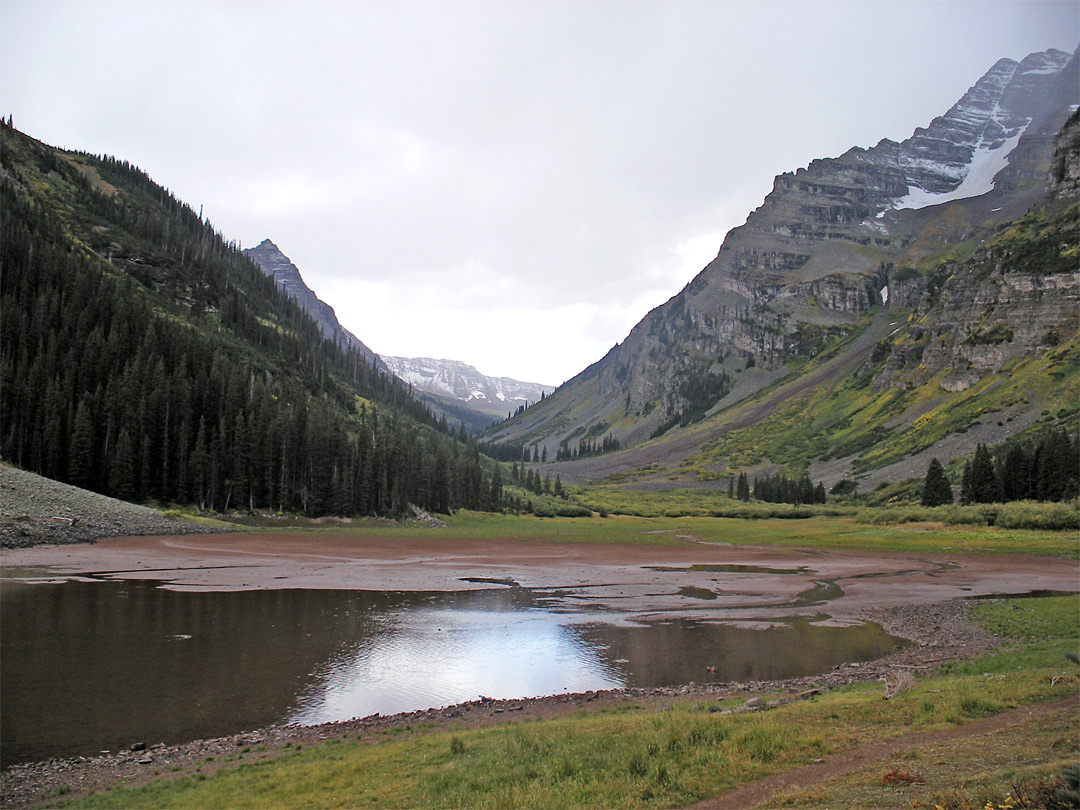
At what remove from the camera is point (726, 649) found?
82.7ft

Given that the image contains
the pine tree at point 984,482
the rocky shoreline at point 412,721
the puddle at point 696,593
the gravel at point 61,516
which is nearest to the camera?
the rocky shoreline at point 412,721

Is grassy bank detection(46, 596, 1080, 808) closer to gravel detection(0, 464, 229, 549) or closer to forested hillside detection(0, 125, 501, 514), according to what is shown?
gravel detection(0, 464, 229, 549)

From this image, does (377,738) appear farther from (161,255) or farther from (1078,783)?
(161,255)

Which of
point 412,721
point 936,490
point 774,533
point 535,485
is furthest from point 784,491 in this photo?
point 412,721

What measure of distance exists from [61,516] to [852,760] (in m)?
62.6

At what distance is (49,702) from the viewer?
1683 centimetres

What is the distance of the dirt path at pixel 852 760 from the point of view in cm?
973

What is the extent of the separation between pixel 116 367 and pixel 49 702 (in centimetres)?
8553

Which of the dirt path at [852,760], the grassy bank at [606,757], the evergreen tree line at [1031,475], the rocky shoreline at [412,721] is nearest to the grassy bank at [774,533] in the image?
the evergreen tree line at [1031,475]

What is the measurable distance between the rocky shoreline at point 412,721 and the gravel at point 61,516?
41.4m

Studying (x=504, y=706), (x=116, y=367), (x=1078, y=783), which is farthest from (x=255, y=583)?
(x=116, y=367)

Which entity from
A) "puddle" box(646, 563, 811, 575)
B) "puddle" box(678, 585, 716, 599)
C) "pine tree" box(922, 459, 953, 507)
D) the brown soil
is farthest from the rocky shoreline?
"pine tree" box(922, 459, 953, 507)

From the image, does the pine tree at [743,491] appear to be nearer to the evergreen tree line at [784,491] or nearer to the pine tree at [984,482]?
the evergreen tree line at [784,491]

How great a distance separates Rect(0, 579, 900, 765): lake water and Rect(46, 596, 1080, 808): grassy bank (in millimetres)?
4024
